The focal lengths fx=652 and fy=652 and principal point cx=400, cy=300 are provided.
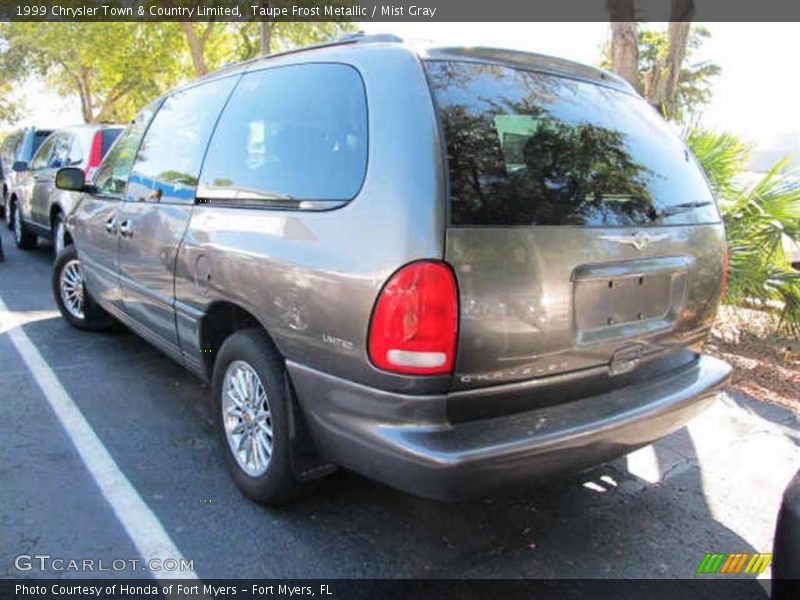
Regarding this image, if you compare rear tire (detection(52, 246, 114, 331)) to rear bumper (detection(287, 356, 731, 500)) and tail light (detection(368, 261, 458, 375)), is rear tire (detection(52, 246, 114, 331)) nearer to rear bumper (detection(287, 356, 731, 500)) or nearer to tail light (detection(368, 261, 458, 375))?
rear bumper (detection(287, 356, 731, 500))

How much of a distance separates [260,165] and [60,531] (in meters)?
1.75

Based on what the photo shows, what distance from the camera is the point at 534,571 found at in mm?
2562

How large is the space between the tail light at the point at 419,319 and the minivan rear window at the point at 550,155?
0.23 metres

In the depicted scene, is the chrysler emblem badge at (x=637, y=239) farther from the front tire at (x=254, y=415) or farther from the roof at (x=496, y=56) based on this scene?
the front tire at (x=254, y=415)

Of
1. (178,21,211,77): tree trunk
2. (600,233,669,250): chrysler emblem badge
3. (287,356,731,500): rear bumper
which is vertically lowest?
(287,356,731,500): rear bumper

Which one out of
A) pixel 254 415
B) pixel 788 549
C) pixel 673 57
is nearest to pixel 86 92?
pixel 673 57

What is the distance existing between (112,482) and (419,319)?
1897 millimetres

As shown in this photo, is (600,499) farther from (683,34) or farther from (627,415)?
(683,34)

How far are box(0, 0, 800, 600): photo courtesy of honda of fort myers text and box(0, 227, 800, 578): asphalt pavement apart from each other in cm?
1

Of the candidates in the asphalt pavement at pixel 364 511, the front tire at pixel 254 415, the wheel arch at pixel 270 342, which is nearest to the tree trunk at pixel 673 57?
the asphalt pavement at pixel 364 511

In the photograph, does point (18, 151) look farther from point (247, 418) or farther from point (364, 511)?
point (364, 511)

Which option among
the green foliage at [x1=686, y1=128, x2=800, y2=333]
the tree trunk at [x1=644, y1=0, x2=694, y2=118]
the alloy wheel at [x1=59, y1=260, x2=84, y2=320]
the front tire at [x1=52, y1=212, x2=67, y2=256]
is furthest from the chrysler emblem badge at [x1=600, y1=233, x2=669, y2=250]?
the front tire at [x1=52, y1=212, x2=67, y2=256]

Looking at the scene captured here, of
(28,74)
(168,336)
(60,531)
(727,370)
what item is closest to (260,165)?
(168,336)

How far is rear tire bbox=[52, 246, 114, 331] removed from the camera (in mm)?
5297
